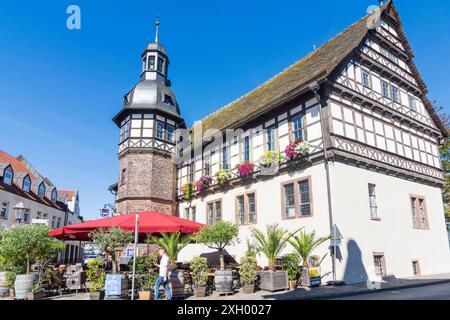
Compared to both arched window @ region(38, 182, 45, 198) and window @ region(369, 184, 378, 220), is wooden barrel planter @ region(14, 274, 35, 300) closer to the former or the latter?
window @ region(369, 184, 378, 220)

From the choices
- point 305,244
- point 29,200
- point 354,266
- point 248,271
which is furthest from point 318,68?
point 29,200

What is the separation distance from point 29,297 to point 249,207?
1138 cm

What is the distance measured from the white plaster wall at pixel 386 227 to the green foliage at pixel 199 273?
19.3 ft

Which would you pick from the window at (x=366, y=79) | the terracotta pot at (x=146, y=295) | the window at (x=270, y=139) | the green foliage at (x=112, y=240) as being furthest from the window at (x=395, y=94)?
the terracotta pot at (x=146, y=295)

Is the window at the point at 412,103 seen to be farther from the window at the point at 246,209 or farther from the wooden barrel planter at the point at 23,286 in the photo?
the wooden barrel planter at the point at 23,286

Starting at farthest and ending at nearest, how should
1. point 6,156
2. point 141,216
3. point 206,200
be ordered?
1. point 6,156
2. point 206,200
3. point 141,216

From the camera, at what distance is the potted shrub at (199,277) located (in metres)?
11.4

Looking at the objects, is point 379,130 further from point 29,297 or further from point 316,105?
point 29,297

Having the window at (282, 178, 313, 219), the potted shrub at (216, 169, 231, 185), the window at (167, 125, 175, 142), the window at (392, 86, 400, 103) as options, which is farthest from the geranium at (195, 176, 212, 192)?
the window at (392, 86, 400, 103)

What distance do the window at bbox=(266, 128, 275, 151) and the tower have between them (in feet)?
31.9

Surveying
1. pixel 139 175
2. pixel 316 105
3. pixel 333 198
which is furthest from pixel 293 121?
pixel 139 175

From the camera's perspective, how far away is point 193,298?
36.4 ft

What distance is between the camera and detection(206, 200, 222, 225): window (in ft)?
70.9

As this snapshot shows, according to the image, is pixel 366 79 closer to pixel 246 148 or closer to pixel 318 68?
pixel 318 68
